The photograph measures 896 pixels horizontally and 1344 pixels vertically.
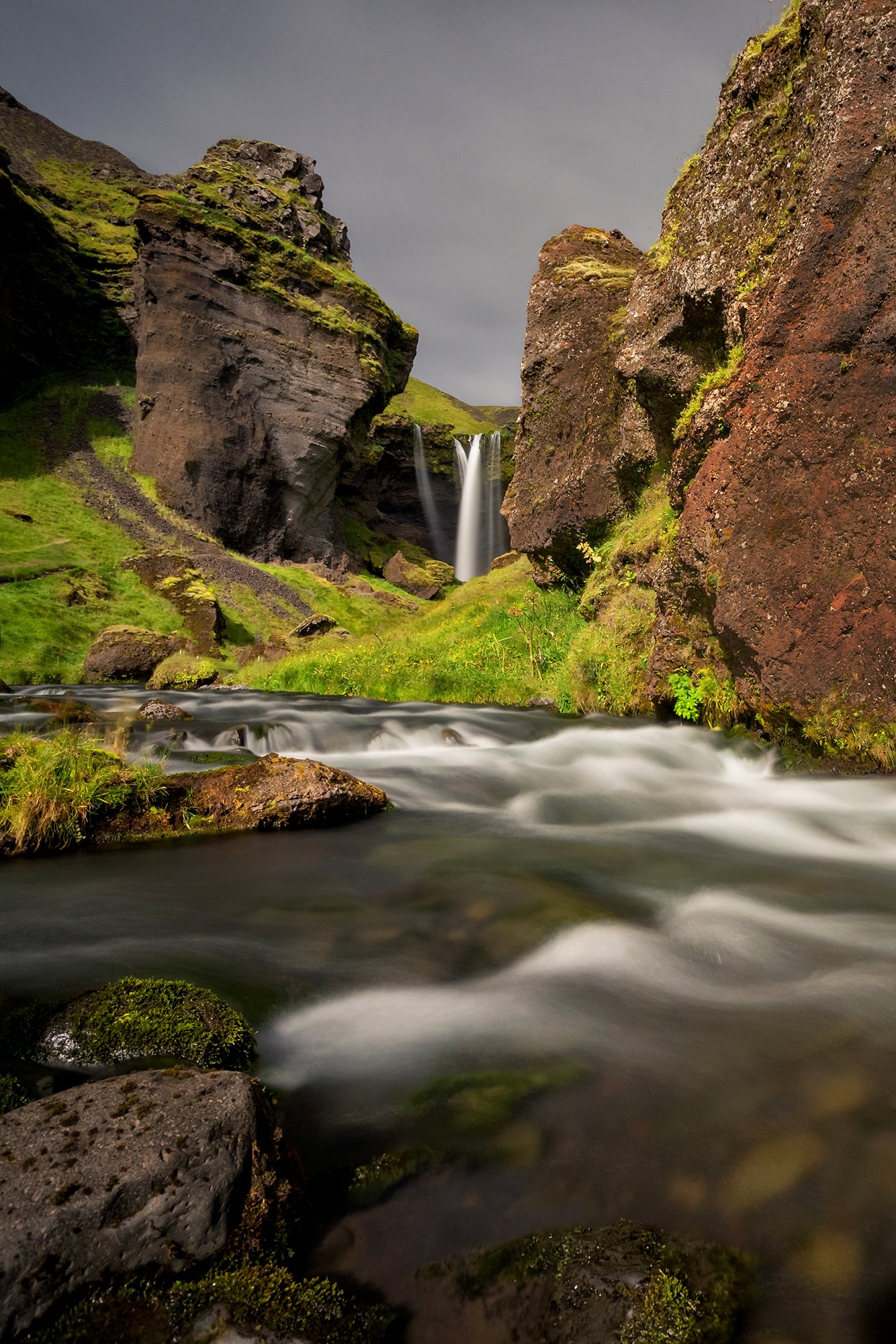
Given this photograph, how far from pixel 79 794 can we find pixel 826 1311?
18.5ft

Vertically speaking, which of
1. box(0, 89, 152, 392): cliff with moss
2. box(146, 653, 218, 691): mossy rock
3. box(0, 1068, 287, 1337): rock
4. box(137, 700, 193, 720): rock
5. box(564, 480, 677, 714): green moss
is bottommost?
box(146, 653, 218, 691): mossy rock

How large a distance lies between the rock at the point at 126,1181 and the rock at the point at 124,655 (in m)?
24.6

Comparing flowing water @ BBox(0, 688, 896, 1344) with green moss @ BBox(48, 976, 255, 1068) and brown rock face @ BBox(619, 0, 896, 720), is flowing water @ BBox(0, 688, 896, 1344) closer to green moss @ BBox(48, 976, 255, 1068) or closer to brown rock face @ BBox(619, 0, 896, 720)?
green moss @ BBox(48, 976, 255, 1068)

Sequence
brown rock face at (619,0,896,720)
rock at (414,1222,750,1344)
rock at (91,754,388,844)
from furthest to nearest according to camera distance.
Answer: brown rock face at (619,0,896,720), rock at (91,754,388,844), rock at (414,1222,750,1344)

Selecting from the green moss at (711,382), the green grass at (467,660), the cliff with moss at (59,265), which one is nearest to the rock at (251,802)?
the green grass at (467,660)

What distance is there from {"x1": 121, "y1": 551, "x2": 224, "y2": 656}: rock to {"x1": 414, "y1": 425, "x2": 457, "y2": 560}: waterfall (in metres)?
40.6

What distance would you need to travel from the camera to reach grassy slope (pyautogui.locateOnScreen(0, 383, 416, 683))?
84.0 feet

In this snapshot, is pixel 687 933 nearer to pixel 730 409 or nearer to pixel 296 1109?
pixel 296 1109

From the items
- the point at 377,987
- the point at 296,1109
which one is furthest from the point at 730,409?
the point at 296,1109

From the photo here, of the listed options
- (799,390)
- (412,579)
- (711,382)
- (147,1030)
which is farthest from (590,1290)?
(412,579)

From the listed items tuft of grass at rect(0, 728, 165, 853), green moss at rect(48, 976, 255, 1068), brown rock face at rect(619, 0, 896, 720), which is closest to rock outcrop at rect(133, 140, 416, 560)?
brown rock face at rect(619, 0, 896, 720)

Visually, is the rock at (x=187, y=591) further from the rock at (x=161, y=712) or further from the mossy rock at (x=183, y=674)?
the rock at (x=161, y=712)

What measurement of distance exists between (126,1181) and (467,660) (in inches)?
568

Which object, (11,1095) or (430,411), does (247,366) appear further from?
(11,1095)
